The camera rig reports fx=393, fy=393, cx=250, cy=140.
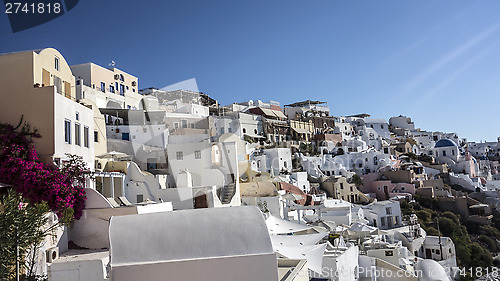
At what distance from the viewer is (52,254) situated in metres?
10.0

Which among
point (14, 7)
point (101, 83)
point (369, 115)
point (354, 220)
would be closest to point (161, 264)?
point (14, 7)

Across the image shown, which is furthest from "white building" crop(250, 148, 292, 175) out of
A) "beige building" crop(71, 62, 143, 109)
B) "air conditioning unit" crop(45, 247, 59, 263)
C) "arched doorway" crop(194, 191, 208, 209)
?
"air conditioning unit" crop(45, 247, 59, 263)

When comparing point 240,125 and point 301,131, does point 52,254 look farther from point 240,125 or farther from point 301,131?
point 301,131

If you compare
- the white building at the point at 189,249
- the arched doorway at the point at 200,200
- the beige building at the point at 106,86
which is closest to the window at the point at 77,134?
the arched doorway at the point at 200,200

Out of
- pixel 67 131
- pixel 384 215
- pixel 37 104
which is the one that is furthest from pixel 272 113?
pixel 37 104

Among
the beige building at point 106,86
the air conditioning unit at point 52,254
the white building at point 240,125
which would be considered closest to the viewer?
the air conditioning unit at point 52,254

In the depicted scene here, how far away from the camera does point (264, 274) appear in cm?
511

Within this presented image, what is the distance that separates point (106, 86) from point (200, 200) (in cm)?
1779

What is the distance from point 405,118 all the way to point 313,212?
190 feet

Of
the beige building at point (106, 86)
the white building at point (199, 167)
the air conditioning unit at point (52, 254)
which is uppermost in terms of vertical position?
the beige building at point (106, 86)

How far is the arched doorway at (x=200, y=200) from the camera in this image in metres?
18.0

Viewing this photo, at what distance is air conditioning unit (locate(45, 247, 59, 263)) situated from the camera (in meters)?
9.83

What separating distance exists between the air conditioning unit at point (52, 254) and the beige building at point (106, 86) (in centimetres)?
1858

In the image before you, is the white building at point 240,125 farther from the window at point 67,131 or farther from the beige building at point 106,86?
the window at point 67,131
